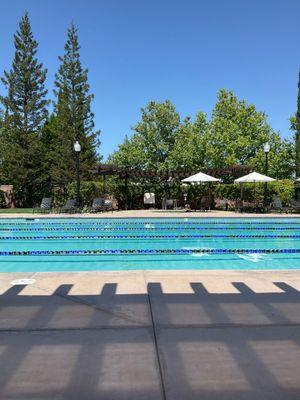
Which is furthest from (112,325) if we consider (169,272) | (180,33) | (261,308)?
(180,33)

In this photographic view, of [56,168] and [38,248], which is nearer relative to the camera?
[38,248]

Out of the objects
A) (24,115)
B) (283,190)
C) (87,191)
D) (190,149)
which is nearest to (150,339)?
(283,190)

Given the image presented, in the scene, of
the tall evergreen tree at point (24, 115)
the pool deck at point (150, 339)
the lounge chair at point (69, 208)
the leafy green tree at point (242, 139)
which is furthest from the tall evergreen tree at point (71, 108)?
the pool deck at point (150, 339)

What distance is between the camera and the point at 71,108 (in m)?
32.2

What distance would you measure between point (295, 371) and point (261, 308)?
1.39 meters

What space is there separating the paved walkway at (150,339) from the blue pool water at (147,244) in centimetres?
282

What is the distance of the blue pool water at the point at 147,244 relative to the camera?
801 centimetres

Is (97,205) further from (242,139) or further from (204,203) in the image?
(242,139)

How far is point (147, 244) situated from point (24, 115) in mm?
22714

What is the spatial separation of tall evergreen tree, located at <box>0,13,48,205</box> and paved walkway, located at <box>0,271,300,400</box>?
26.1 metres

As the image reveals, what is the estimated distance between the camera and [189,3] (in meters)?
19.3

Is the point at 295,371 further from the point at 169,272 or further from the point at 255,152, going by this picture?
the point at 255,152

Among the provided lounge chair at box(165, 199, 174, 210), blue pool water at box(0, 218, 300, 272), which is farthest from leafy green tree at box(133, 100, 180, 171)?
blue pool water at box(0, 218, 300, 272)

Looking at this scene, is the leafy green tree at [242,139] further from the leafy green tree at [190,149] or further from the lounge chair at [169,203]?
the lounge chair at [169,203]
